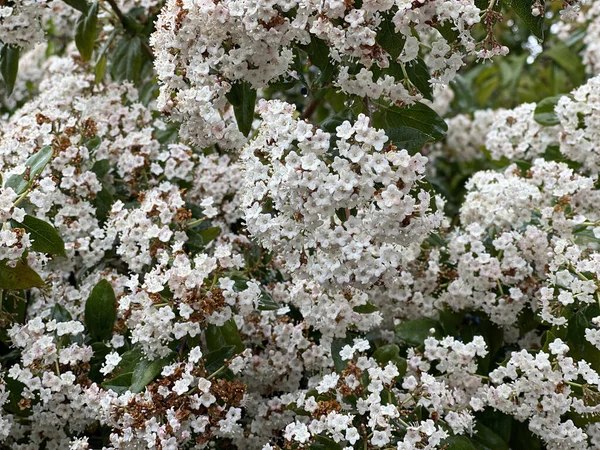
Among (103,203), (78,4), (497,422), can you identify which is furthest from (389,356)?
(78,4)

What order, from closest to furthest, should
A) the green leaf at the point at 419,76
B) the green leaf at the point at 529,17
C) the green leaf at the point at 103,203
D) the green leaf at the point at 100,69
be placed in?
the green leaf at the point at 529,17 → the green leaf at the point at 419,76 → the green leaf at the point at 103,203 → the green leaf at the point at 100,69

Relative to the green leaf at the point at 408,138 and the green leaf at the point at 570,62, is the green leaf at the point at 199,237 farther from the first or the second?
the green leaf at the point at 570,62

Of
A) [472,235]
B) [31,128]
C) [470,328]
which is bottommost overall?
[470,328]

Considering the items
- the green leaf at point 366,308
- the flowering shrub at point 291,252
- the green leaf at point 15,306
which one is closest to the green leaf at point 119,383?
the flowering shrub at point 291,252

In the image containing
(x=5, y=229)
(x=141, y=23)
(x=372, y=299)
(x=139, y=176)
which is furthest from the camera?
(x=141, y=23)

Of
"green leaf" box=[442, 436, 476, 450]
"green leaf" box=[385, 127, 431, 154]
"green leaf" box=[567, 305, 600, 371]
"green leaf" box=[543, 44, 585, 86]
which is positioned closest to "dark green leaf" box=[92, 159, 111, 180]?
"green leaf" box=[385, 127, 431, 154]

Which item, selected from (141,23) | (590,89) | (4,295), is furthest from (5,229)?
(590,89)

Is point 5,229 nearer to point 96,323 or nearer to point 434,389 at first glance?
point 96,323
